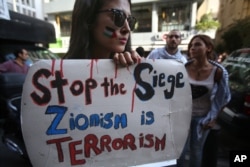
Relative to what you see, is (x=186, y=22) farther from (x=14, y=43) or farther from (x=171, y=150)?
(x=171, y=150)

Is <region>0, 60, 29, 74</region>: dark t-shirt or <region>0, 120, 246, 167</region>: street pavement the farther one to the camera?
<region>0, 60, 29, 74</region>: dark t-shirt

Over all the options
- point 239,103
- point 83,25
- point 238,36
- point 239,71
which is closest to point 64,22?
point 238,36

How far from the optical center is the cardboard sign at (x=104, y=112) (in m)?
0.83

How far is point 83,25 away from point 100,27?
81 mm

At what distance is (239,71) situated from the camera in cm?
363

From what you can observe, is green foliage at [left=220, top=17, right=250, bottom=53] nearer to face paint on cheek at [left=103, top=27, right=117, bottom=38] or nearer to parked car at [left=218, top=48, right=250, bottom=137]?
parked car at [left=218, top=48, right=250, bottom=137]

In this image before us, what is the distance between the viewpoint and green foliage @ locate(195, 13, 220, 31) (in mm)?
14336

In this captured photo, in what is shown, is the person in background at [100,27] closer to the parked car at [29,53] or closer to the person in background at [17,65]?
the person in background at [17,65]

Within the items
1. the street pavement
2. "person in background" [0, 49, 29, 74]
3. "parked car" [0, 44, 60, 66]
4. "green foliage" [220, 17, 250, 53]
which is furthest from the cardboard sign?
"green foliage" [220, 17, 250, 53]

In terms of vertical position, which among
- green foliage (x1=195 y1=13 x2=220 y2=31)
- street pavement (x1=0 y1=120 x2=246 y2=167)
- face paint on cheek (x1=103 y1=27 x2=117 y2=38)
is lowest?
street pavement (x1=0 y1=120 x2=246 y2=167)

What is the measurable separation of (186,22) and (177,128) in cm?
1595

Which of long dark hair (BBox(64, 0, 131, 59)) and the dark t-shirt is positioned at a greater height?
long dark hair (BBox(64, 0, 131, 59))

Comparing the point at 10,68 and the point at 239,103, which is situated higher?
the point at 10,68

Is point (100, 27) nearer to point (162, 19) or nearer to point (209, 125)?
point (209, 125)
